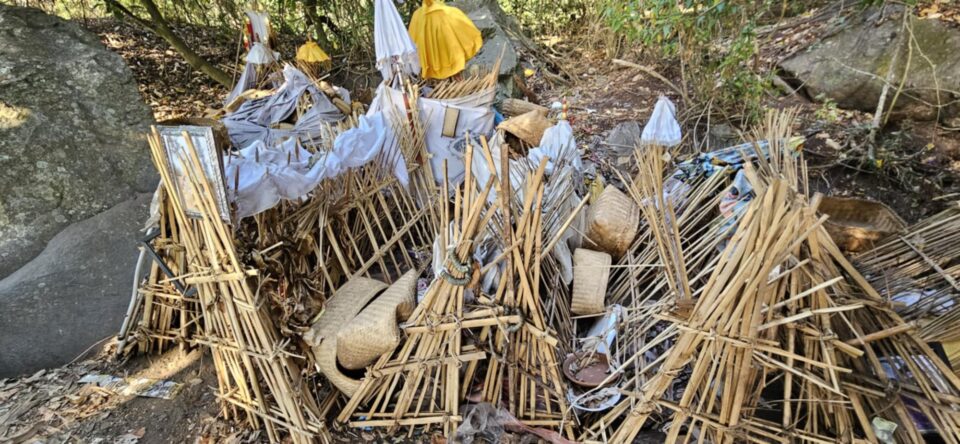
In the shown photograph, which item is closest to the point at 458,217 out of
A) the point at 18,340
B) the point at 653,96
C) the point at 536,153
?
the point at 536,153

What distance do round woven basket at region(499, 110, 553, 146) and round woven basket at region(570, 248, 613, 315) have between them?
1948mm

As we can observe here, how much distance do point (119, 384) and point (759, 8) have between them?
5.72m

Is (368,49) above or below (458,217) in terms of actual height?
above

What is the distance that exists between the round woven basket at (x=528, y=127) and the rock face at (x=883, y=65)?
2.82 m

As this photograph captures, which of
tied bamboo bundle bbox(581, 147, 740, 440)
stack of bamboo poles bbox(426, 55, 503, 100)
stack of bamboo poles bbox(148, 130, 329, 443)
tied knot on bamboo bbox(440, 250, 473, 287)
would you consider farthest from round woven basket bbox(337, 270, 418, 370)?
stack of bamboo poles bbox(426, 55, 503, 100)

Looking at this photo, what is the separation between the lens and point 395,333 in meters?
2.19

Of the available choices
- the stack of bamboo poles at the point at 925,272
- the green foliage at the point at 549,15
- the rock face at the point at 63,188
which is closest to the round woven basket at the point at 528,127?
the stack of bamboo poles at the point at 925,272

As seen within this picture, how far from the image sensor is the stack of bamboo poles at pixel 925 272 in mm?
1719

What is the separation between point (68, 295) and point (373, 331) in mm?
2117

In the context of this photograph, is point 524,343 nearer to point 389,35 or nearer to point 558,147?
point 558,147

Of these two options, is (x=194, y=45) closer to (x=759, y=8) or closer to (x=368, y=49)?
(x=368, y=49)

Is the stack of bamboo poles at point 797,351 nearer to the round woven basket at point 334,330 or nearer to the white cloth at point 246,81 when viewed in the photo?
the round woven basket at point 334,330

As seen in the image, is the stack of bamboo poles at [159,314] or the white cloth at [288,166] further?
the stack of bamboo poles at [159,314]

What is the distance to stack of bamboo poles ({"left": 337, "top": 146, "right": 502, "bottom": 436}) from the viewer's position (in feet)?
6.63
